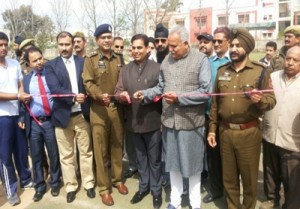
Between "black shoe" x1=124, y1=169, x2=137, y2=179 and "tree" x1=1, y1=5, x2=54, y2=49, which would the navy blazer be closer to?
"black shoe" x1=124, y1=169, x2=137, y2=179

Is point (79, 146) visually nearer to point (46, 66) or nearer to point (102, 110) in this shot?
point (102, 110)

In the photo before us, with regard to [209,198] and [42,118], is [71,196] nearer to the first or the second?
[42,118]

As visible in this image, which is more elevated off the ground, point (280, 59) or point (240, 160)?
point (280, 59)

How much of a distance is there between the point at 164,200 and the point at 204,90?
1645 millimetres

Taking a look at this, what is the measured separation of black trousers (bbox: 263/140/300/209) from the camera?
3.34 meters

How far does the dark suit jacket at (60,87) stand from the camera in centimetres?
395

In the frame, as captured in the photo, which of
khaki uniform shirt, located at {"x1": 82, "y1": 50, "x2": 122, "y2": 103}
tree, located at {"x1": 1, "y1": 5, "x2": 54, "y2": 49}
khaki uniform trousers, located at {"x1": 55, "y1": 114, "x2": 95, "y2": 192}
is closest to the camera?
khaki uniform shirt, located at {"x1": 82, "y1": 50, "x2": 122, "y2": 103}

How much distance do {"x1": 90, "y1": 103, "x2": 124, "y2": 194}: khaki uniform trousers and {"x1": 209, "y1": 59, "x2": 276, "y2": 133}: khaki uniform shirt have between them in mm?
1430

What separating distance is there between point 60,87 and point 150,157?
147 centimetres

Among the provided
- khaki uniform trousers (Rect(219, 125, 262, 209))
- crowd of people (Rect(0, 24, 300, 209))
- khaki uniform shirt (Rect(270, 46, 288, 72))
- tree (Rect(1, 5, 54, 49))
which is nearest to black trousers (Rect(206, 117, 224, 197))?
crowd of people (Rect(0, 24, 300, 209))

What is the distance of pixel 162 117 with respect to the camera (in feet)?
12.1

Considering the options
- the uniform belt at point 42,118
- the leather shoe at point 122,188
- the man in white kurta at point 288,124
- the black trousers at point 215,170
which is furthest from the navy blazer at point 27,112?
the man in white kurta at point 288,124

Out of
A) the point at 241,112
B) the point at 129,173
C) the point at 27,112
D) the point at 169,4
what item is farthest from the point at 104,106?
the point at 169,4

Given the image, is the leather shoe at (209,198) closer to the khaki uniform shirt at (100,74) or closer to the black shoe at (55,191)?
the khaki uniform shirt at (100,74)
